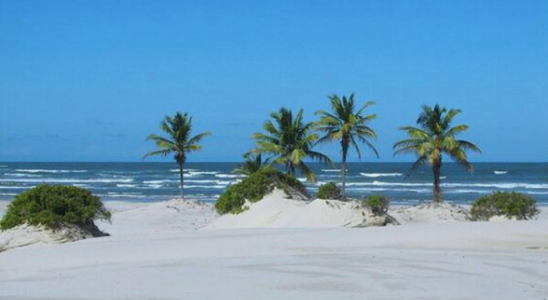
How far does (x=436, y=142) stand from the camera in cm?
3145

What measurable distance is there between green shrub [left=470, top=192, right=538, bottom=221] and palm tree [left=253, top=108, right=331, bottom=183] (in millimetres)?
8798

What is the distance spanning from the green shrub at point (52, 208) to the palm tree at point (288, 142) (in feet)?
49.8

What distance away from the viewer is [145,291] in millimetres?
9875

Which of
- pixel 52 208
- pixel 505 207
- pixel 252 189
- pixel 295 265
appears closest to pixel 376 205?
pixel 505 207

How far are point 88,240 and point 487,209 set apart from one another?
14.4 metres

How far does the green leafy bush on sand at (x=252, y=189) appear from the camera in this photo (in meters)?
26.1

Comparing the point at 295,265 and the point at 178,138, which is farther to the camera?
the point at 178,138

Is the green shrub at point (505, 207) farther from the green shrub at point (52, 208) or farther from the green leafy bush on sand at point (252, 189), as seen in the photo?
the green shrub at point (52, 208)

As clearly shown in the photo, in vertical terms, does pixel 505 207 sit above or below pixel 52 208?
below

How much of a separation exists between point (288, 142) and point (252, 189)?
6.82 metres

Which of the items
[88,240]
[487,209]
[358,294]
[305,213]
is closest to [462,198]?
[487,209]

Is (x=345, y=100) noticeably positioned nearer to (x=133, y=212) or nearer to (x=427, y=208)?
(x=427, y=208)

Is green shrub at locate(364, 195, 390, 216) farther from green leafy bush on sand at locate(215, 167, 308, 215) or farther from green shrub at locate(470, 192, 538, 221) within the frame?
green leafy bush on sand at locate(215, 167, 308, 215)

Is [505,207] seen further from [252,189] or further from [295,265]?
[295,265]
